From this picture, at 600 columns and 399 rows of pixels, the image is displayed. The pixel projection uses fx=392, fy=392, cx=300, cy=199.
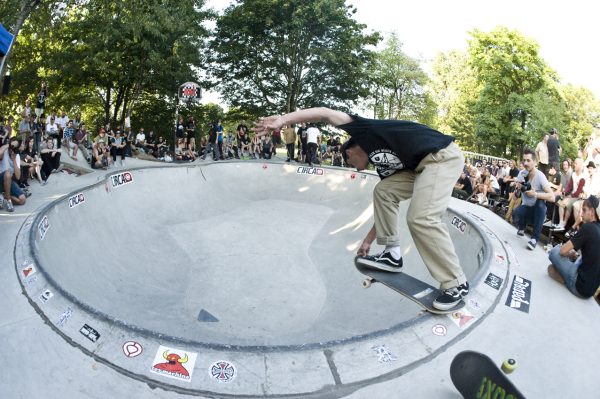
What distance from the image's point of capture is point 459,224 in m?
7.57

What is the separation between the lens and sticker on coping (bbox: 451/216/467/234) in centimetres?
732

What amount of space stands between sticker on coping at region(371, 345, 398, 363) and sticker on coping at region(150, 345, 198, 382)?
1.45 meters

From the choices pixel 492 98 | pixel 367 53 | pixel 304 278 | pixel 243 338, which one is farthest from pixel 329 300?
pixel 492 98

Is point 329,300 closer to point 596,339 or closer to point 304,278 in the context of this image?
point 304,278

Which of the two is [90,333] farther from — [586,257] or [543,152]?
[543,152]

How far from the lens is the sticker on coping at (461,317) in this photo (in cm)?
376

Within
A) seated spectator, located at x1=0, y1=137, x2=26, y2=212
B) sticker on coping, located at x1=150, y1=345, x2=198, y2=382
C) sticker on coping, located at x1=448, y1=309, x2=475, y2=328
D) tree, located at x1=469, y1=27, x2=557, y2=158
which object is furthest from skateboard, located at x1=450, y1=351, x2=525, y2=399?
tree, located at x1=469, y1=27, x2=557, y2=158

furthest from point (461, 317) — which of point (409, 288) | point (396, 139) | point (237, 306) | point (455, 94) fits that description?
point (455, 94)

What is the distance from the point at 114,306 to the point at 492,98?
113 feet

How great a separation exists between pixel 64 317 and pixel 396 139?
3.22 m

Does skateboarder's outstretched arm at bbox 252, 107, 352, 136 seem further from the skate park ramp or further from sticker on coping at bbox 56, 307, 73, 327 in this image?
sticker on coping at bbox 56, 307, 73, 327

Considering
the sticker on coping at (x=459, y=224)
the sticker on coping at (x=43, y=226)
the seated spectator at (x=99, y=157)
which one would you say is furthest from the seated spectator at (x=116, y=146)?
the sticker on coping at (x=459, y=224)

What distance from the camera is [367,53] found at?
2658 centimetres

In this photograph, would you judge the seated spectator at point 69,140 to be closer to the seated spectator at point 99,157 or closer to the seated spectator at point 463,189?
the seated spectator at point 99,157
